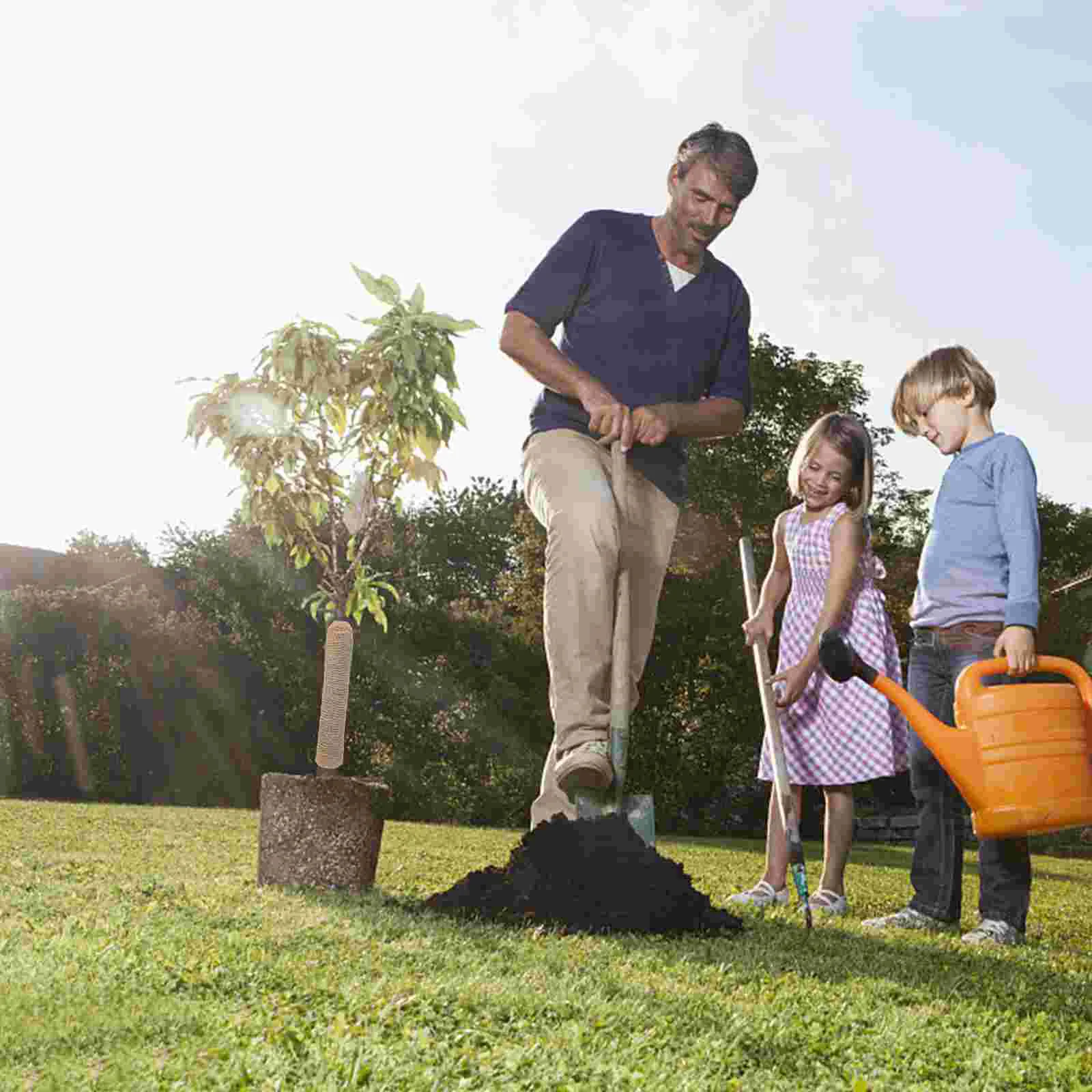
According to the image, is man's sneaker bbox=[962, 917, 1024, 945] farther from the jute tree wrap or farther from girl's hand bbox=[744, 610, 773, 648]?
the jute tree wrap

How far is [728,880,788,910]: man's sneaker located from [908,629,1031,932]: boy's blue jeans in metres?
0.49

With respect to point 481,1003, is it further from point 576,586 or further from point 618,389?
point 618,389

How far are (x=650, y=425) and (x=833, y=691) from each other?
161 cm

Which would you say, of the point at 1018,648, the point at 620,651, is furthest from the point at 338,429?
the point at 1018,648

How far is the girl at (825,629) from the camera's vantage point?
4.88m

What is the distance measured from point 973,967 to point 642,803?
3.53ft

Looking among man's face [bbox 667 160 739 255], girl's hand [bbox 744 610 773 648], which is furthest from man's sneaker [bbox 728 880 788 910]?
man's face [bbox 667 160 739 255]

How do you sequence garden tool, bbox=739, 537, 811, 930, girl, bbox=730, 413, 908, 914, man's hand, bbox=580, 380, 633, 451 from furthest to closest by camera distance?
girl, bbox=730, 413, 908, 914 < garden tool, bbox=739, 537, 811, 930 < man's hand, bbox=580, 380, 633, 451

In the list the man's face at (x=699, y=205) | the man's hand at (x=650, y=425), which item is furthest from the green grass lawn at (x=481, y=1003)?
the man's face at (x=699, y=205)

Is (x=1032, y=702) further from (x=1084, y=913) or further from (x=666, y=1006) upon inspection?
(x=1084, y=913)

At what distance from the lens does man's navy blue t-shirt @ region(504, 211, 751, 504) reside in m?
4.31

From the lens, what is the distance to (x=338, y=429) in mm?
5184

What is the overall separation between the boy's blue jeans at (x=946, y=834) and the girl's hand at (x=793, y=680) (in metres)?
0.39

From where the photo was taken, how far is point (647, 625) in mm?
4363
